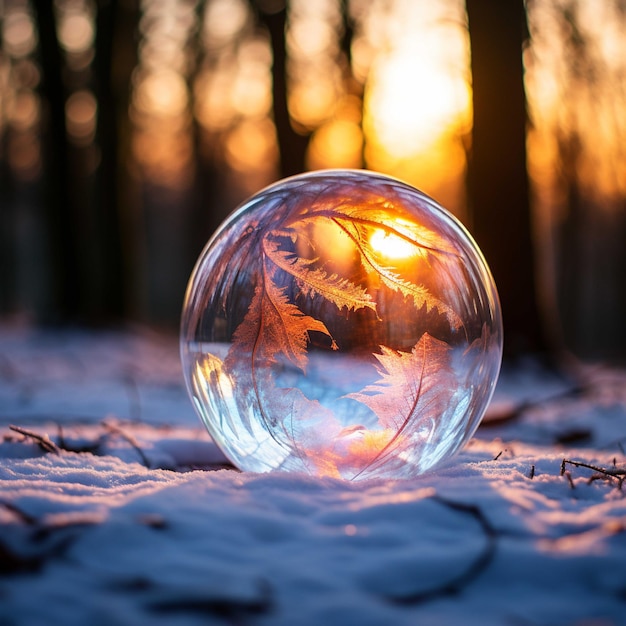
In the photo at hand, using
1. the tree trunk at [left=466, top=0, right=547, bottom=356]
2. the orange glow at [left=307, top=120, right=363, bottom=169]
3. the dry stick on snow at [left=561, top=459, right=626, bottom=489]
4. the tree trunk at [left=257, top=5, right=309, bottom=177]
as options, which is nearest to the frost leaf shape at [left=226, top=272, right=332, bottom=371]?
the dry stick on snow at [left=561, top=459, right=626, bottom=489]

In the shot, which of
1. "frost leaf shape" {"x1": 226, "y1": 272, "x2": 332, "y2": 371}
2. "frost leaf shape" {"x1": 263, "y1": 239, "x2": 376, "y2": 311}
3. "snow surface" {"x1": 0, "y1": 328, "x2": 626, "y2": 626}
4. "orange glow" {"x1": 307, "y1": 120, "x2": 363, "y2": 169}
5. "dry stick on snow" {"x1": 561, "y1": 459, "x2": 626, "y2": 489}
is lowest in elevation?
"dry stick on snow" {"x1": 561, "y1": 459, "x2": 626, "y2": 489}

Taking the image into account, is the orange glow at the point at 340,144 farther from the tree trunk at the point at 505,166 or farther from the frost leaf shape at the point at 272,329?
the frost leaf shape at the point at 272,329

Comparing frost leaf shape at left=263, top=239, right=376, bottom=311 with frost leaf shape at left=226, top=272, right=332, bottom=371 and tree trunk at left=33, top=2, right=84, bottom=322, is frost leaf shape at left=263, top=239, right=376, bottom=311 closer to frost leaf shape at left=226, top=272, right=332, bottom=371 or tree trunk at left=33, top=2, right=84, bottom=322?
frost leaf shape at left=226, top=272, right=332, bottom=371

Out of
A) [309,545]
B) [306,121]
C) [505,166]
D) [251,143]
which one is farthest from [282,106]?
[309,545]

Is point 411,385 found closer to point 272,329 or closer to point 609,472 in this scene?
point 272,329

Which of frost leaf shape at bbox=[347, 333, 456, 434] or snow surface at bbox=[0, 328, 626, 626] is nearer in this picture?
snow surface at bbox=[0, 328, 626, 626]

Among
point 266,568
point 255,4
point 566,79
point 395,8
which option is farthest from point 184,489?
point 566,79

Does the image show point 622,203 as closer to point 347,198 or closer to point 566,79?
point 566,79
